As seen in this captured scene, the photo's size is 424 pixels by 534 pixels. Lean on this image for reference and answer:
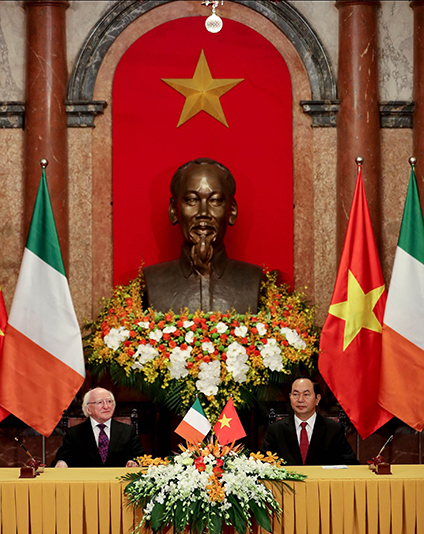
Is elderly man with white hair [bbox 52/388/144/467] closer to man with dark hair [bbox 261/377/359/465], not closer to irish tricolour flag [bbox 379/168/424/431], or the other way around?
man with dark hair [bbox 261/377/359/465]

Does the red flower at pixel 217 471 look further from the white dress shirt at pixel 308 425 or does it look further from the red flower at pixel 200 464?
the white dress shirt at pixel 308 425

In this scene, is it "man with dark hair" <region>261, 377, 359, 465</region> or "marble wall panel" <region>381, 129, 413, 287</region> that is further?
"marble wall panel" <region>381, 129, 413, 287</region>

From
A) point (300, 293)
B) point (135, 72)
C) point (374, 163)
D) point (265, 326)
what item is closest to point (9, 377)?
point (265, 326)

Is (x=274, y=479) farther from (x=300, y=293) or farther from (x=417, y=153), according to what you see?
(x=417, y=153)

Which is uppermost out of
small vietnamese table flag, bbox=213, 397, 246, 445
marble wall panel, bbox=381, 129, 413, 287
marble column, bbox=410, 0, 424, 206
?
marble column, bbox=410, 0, 424, 206

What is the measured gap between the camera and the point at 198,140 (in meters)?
7.61

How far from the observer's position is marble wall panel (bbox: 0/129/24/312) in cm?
740

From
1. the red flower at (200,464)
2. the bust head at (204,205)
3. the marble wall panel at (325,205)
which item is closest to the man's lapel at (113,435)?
the red flower at (200,464)

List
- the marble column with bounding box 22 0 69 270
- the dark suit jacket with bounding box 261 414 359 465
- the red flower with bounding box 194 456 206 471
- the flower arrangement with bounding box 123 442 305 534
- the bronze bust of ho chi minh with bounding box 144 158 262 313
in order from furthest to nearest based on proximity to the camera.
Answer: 1. the marble column with bounding box 22 0 69 270
2. the bronze bust of ho chi minh with bounding box 144 158 262 313
3. the dark suit jacket with bounding box 261 414 359 465
4. the red flower with bounding box 194 456 206 471
5. the flower arrangement with bounding box 123 442 305 534

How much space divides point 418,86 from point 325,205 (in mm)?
1362

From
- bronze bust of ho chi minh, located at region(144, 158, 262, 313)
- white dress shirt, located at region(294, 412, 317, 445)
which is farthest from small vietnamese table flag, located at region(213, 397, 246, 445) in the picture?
bronze bust of ho chi minh, located at region(144, 158, 262, 313)

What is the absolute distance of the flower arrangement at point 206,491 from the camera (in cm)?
381

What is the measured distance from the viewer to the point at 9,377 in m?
6.05

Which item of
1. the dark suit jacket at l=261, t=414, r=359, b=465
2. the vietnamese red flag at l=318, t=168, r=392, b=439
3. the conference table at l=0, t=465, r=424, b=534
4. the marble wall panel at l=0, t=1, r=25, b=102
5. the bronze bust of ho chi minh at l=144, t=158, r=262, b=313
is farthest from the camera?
the marble wall panel at l=0, t=1, r=25, b=102
